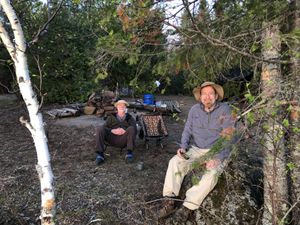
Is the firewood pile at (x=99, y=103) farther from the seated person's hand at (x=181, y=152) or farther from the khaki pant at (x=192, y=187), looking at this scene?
the khaki pant at (x=192, y=187)

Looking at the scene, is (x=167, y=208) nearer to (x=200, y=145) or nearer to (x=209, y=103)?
(x=200, y=145)

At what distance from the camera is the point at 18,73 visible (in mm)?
3189

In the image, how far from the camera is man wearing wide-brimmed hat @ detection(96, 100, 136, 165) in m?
5.67

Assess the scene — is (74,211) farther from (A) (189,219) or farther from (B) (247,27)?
(B) (247,27)

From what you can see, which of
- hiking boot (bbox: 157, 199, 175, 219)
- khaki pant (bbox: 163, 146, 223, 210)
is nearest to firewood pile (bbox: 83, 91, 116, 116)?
khaki pant (bbox: 163, 146, 223, 210)

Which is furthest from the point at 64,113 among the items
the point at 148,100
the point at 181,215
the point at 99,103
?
the point at 181,215

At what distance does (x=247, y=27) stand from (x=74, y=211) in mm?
2755

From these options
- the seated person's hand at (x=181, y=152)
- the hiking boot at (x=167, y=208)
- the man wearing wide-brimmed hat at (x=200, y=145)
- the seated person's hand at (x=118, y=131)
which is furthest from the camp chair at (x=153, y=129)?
the hiking boot at (x=167, y=208)

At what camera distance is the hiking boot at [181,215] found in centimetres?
388

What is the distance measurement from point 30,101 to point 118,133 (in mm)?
2642

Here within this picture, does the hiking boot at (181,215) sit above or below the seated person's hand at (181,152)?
below

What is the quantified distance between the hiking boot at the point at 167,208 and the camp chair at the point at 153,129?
240 centimetres

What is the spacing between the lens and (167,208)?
160 inches

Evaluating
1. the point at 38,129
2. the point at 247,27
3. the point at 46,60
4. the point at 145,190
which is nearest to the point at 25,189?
the point at 145,190
